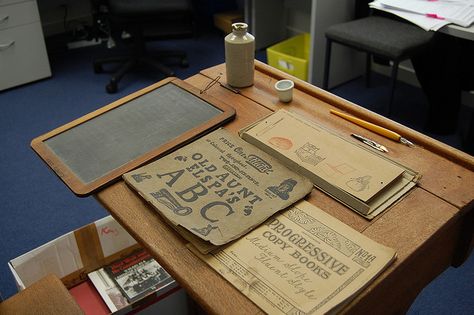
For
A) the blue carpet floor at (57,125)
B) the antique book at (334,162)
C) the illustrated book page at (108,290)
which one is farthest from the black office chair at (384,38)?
the illustrated book page at (108,290)

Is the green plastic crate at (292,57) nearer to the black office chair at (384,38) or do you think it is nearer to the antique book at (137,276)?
the black office chair at (384,38)

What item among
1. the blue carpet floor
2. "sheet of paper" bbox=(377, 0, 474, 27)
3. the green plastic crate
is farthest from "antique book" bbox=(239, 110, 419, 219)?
the green plastic crate

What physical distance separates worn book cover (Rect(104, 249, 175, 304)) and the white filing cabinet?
1.95m

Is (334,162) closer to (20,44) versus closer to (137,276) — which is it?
(137,276)

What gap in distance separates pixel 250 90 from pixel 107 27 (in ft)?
7.58

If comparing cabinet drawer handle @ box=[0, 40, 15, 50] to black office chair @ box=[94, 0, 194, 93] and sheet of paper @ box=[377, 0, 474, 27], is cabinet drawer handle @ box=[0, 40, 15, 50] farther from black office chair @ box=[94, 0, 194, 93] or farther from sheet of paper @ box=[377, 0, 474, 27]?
sheet of paper @ box=[377, 0, 474, 27]

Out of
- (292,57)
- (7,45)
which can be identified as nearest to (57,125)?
(7,45)

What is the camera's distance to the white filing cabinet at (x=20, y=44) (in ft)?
9.39

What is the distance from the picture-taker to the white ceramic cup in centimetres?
117

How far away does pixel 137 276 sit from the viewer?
147cm

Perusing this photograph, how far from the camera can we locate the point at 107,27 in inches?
128

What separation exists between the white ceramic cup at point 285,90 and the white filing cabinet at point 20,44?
227cm

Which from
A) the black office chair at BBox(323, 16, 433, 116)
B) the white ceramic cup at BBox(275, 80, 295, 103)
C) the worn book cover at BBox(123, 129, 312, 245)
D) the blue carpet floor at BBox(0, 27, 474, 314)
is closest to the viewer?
the worn book cover at BBox(123, 129, 312, 245)

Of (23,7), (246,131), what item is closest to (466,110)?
(246,131)
